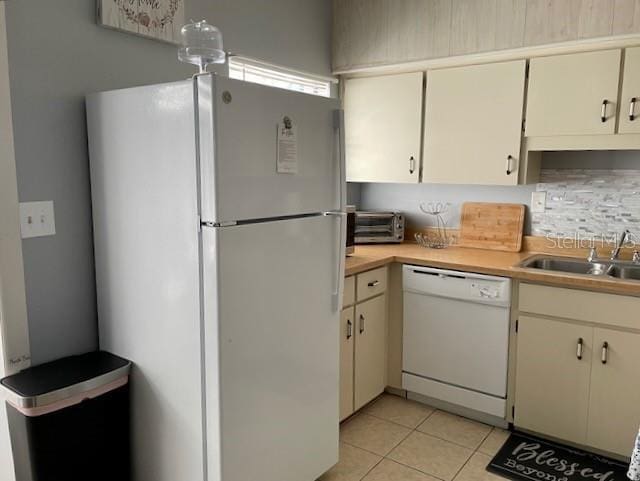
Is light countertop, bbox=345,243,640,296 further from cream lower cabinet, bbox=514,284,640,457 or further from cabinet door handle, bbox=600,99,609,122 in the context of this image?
cabinet door handle, bbox=600,99,609,122

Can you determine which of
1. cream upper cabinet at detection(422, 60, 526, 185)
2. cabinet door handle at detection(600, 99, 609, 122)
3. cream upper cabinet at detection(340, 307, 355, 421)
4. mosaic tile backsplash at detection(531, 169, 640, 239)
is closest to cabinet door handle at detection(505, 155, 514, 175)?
cream upper cabinet at detection(422, 60, 526, 185)

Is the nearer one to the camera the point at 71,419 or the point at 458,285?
the point at 71,419

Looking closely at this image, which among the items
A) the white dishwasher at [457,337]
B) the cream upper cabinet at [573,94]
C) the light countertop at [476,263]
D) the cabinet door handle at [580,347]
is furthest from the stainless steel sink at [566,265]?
the cream upper cabinet at [573,94]

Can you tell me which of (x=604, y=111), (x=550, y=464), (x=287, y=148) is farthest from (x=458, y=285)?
(x=287, y=148)

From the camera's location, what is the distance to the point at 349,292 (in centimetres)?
268

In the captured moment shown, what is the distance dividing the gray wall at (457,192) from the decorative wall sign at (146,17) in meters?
1.78

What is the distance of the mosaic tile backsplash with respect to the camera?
9.18ft

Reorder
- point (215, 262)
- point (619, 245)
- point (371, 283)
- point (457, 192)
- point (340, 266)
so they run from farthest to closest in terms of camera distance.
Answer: point (457, 192), point (371, 283), point (619, 245), point (340, 266), point (215, 262)

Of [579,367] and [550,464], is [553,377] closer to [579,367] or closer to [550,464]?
[579,367]

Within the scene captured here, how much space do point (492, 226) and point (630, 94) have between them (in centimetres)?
106

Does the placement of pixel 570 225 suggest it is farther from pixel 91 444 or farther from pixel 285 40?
pixel 91 444

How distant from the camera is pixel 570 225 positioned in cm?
298

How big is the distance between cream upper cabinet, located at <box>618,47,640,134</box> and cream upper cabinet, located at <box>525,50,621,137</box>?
0.03 meters

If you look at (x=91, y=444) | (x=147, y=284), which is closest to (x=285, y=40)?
(x=147, y=284)
